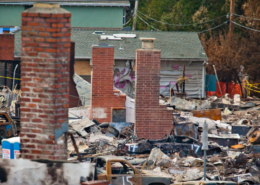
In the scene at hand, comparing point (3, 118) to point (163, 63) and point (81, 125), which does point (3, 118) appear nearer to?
point (81, 125)

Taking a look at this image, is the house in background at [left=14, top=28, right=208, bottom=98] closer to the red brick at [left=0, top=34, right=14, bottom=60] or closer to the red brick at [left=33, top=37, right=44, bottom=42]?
the red brick at [left=0, top=34, right=14, bottom=60]

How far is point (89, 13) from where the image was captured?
35.8 m

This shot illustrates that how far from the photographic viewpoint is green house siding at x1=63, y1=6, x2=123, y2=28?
117 ft

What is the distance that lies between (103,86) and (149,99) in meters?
2.73

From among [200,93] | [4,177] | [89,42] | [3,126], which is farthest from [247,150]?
[89,42]

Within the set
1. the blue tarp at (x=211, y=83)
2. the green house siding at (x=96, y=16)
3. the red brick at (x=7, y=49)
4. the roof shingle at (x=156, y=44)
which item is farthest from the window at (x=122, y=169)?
the green house siding at (x=96, y=16)

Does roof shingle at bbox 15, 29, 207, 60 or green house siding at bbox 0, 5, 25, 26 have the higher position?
green house siding at bbox 0, 5, 25, 26

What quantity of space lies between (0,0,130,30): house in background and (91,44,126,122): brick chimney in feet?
67.2

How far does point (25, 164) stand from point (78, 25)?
30.1 meters

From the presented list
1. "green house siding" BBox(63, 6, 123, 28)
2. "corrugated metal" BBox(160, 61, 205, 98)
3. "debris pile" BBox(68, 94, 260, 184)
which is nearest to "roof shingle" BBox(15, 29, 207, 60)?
"corrugated metal" BBox(160, 61, 205, 98)

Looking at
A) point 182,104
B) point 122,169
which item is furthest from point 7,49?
point 122,169

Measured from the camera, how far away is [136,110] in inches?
529

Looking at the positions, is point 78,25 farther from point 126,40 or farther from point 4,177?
point 4,177

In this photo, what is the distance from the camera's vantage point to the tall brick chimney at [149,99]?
524 inches
